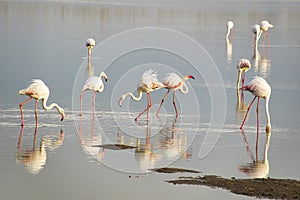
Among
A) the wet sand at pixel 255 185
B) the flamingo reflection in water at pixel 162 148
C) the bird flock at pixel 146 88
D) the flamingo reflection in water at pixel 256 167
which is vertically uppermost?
the bird flock at pixel 146 88

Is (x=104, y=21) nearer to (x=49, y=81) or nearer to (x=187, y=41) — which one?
(x=187, y=41)

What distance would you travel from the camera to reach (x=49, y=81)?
18.3 metres

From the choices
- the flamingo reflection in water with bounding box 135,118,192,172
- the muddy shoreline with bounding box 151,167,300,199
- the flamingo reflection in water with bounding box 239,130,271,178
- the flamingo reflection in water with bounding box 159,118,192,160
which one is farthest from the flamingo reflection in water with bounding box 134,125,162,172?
the flamingo reflection in water with bounding box 239,130,271,178

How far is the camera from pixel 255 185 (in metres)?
9.34

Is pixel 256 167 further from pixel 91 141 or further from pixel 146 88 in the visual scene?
pixel 146 88

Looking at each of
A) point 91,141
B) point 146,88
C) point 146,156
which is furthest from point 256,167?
point 146,88

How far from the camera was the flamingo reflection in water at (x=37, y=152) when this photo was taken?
34.3ft

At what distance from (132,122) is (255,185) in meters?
4.71

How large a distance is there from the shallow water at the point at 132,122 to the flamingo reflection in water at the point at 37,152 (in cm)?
1

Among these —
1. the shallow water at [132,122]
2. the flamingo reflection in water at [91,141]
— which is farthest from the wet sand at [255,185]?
the flamingo reflection in water at [91,141]

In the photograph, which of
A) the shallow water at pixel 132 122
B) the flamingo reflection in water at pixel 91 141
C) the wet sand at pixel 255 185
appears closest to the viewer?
the wet sand at pixel 255 185

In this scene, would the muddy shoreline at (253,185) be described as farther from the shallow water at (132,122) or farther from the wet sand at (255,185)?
the shallow water at (132,122)

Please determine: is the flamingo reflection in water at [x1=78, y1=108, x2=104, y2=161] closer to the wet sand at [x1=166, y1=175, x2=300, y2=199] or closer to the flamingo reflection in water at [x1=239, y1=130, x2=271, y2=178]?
the wet sand at [x1=166, y1=175, x2=300, y2=199]

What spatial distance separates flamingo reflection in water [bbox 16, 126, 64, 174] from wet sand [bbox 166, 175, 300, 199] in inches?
74.1
